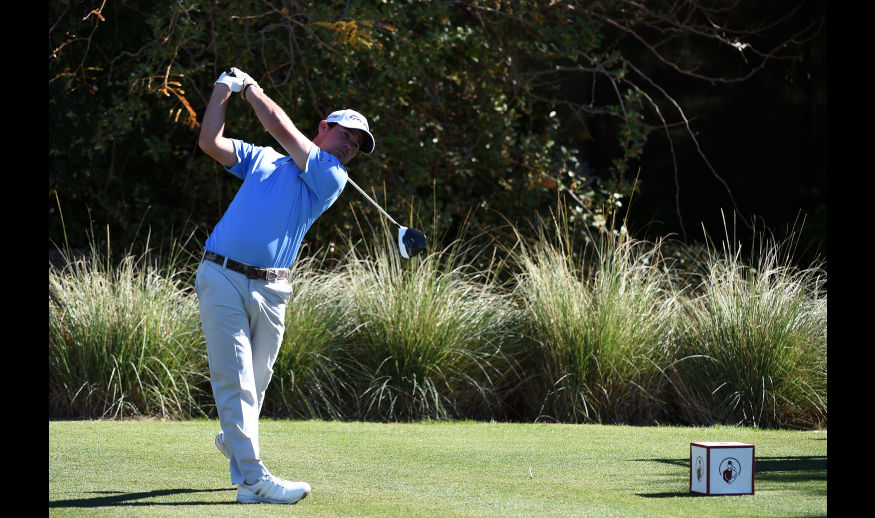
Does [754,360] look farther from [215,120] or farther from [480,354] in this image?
[215,120]

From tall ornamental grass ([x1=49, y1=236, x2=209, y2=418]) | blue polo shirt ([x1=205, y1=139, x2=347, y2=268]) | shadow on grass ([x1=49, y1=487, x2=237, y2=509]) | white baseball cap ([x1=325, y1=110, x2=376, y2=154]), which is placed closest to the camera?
shadow on grass ([x1=49, y1=487, x2=237, y2=509])

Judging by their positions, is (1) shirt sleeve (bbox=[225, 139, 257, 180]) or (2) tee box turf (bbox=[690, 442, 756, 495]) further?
(1) shirt sleeve (bbox=[225, 139, 257, 180])

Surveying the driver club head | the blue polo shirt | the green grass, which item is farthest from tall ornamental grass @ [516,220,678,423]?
the blue polo shirt

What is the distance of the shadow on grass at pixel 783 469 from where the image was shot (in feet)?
19.1

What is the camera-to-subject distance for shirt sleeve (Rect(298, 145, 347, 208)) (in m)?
5.14

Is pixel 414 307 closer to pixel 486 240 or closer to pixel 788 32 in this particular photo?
pixel 486 240

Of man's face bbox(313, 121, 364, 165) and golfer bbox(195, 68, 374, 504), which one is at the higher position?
man's face bbox(313, 121, 364, 165)

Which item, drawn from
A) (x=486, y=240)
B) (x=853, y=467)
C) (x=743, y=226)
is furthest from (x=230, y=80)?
(x=743, y=226)

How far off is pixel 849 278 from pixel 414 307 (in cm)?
339

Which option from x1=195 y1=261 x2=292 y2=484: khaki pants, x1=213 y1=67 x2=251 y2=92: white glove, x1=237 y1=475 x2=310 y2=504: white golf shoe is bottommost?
x1=237 y1=475 x2=310 y2=504: white golf shoe

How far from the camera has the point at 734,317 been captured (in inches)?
348

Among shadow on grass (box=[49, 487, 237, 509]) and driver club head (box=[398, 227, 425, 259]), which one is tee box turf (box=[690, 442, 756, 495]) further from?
shadow on grass (box=[49, 487, 237, 509])

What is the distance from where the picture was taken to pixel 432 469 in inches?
243

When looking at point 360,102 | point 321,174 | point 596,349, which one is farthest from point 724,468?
point 360,102
